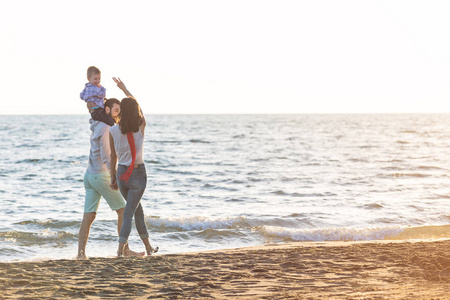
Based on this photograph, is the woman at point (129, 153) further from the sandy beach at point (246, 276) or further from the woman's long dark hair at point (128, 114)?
the sandy beach at point (246, 276)

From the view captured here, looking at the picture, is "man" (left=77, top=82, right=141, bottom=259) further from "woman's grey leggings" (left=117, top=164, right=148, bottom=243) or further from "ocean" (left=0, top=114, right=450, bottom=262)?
"ocean" (left=0, top=114, right=450, bottom=262)

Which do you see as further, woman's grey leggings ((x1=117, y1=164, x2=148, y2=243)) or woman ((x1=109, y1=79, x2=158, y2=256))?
woman's grey leggings ((x1=117, y1=164, x2=148, y2=243))

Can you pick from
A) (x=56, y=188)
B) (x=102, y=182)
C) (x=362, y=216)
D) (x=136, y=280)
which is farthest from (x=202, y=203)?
(x=136, y=280)

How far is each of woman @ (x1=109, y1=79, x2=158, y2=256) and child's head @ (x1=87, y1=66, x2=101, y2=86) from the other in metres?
0.50

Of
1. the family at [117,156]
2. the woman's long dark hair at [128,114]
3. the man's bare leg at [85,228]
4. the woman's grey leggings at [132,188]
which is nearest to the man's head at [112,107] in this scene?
the family at [117,156]

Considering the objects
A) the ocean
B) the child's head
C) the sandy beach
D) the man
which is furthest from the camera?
the ocean

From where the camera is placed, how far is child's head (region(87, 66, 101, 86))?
5883 mm

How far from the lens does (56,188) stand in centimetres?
1537

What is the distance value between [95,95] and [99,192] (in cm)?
122

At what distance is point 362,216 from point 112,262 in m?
7.09

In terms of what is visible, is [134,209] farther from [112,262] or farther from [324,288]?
[324,288]

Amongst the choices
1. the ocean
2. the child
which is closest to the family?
the child

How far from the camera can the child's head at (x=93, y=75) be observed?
5883 millimetres

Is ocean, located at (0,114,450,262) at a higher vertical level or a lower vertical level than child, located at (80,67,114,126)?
lower
